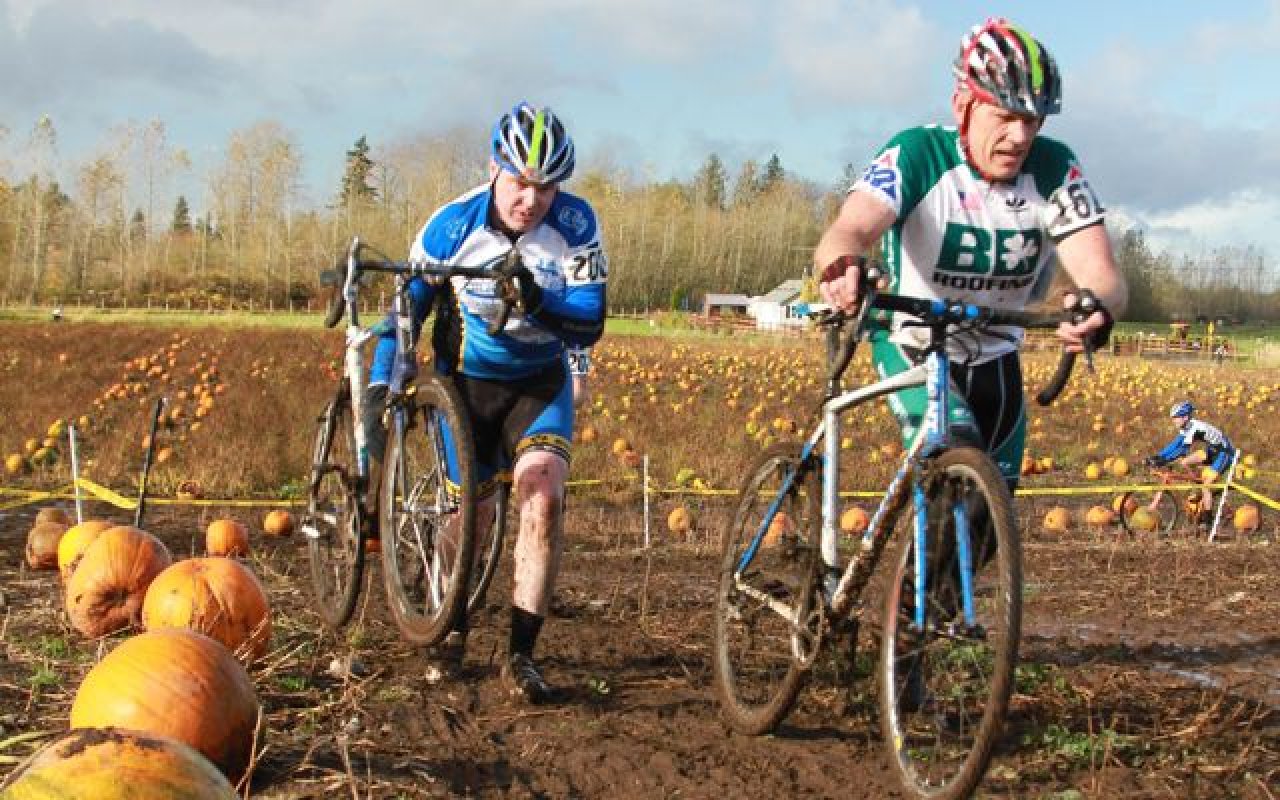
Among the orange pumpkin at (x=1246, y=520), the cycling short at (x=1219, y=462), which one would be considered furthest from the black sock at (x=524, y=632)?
the cycling short at (x=1219, y=462)

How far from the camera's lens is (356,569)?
216 inches

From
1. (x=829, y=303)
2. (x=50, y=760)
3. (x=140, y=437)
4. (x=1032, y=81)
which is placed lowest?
(x=140, y=437)

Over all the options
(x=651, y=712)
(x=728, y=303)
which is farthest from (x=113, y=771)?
(x=728, y=303)

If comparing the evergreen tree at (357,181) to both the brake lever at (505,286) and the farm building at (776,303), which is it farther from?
the brake lever at (505,286)

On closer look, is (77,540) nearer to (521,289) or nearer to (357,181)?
(521,289)

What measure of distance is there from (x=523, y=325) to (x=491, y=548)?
0.99 m

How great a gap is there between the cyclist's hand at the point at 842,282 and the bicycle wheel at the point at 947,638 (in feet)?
1.82

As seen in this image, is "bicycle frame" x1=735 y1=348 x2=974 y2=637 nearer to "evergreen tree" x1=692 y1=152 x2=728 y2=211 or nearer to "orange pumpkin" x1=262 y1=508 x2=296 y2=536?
"orange pumpkin" x1=262 y1=508 x2=296 y2=536

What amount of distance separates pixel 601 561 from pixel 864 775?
525 cm

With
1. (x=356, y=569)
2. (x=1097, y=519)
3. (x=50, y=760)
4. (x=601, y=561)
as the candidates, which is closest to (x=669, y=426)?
(x=1097, y=519)

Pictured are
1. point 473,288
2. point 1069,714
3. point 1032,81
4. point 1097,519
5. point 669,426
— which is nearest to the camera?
point 1032,81

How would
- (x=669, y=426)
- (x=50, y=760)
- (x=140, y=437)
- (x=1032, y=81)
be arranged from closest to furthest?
1. (x=50, y=760)
2. (x=1032, y=81)
3. (x=140, y=437)
4. (x=669, y=426)

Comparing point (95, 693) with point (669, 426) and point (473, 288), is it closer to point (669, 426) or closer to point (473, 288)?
point (473, 288)

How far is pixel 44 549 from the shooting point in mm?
8656
